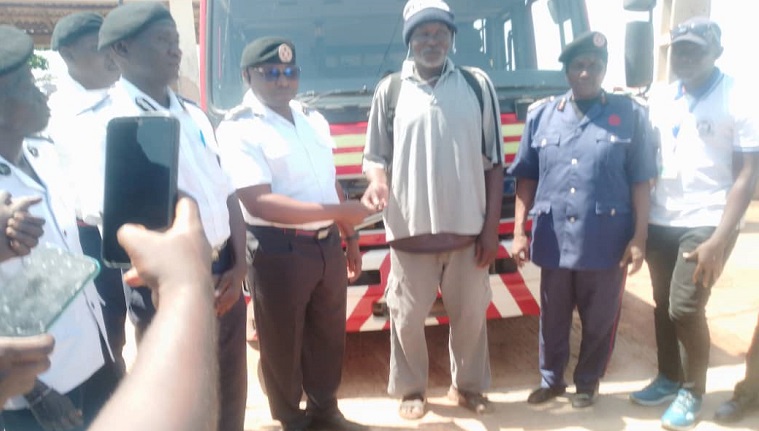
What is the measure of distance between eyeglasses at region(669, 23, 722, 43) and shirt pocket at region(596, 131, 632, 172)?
51cm

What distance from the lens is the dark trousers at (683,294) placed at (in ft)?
9.20

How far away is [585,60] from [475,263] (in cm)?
105

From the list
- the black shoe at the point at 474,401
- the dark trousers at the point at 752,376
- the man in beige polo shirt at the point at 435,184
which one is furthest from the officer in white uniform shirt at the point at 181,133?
the dark trousers at the point at 752,376

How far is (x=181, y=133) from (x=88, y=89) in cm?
120

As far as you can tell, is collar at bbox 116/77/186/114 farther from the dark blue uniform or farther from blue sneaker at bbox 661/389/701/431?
blue sneaker at bbox 661/389/701/431

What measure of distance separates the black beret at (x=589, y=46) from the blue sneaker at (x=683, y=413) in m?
1.63

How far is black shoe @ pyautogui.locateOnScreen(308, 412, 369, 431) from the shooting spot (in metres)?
2.89

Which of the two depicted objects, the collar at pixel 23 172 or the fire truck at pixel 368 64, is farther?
the fire truck at pixel 368 64

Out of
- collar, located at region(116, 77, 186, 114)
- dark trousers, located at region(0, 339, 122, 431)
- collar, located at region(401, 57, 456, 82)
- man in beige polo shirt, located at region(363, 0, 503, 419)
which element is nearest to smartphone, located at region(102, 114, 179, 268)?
dark trousers, located at region(0, 339, 122, 431)

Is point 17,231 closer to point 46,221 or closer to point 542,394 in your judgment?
point 46,221

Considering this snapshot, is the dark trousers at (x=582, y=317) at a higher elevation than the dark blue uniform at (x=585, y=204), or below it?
below

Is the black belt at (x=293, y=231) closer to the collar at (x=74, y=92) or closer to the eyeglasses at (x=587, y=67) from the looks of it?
the collar at (x=74, y=92)

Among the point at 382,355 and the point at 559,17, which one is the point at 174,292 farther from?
the point at 559,17

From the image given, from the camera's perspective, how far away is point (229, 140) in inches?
100
